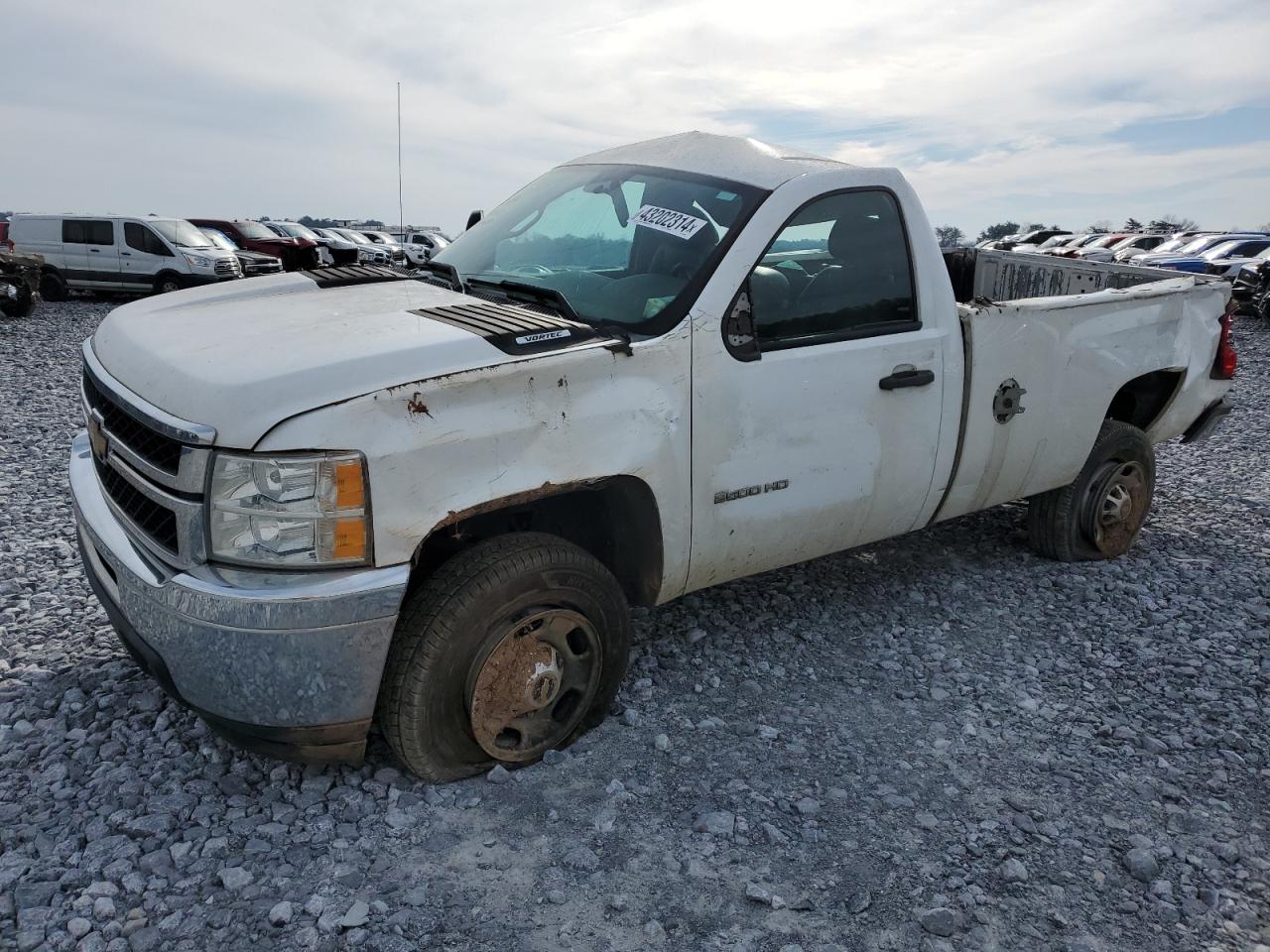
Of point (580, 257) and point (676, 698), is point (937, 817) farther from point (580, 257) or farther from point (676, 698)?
point (580, 257)

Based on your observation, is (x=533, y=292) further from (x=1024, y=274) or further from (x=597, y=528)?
(x=1024, y=274)

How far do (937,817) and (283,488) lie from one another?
2.15m

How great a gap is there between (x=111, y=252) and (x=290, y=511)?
18.1m

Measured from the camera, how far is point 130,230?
17.8m

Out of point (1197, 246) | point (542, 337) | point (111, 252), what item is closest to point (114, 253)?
point (111, 252)

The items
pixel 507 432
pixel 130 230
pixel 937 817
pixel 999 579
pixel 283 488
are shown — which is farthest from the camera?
pixel 130 230

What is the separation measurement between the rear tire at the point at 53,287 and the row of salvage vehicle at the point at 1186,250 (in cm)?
1558

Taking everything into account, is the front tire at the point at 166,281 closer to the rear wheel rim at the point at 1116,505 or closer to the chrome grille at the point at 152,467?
the chrome grille at the point at 152,467

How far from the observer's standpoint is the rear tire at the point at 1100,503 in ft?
16.0

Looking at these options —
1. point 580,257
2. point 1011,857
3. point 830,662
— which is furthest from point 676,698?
point 580,257

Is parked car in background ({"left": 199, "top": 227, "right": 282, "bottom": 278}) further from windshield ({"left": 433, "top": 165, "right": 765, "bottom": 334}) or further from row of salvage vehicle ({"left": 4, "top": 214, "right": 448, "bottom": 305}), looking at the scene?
windshield ({"left": 433, "top": 165, "right": 765, "bottom": 334})

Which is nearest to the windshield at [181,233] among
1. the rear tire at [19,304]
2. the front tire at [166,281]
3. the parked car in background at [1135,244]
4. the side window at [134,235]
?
the side window at [134,235]

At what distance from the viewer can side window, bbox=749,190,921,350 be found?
11.2 ft

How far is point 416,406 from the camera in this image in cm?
261
